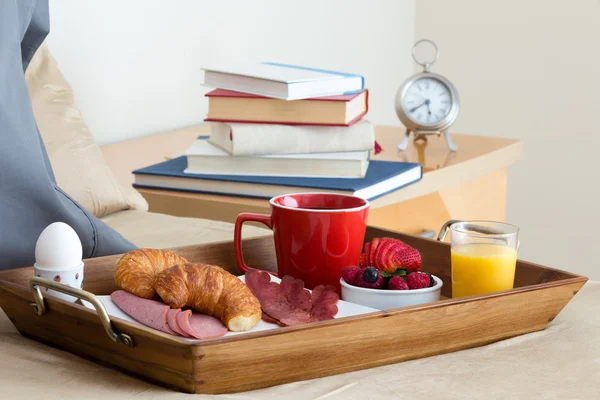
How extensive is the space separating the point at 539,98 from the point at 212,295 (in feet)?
8.35

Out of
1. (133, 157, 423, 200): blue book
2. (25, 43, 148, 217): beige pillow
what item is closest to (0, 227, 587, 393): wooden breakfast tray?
(25, 43, 148, 217): beige pillow

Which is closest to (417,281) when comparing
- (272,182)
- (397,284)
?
(397,284)

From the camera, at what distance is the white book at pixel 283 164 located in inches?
51.6

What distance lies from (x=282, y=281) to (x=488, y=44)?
8.30 ft

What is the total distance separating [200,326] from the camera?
52 centimetres

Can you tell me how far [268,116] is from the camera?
4.35ft

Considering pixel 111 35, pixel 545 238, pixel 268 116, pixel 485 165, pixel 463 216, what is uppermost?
pixel 111 35

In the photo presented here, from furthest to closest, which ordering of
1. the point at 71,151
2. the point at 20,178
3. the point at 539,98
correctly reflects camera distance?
the point at 539,98, the point at 71,151, the point at 20,178

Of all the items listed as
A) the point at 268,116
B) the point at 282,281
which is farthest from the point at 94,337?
the point at 268,116

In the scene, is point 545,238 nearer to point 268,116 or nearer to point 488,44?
point 488,44

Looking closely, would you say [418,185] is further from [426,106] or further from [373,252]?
Answer: [373,252]

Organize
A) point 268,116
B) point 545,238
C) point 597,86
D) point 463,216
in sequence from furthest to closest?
point 545,238 → point 597,86 → point 463,216 → point 268,116

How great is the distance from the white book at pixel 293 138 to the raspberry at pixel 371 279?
730 mm

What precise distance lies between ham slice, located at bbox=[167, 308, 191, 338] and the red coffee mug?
6.3 inches
